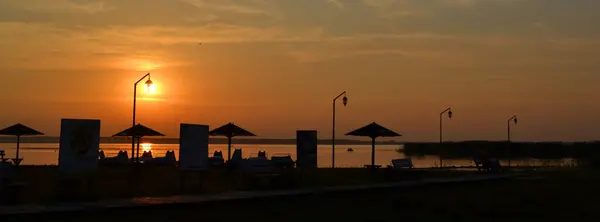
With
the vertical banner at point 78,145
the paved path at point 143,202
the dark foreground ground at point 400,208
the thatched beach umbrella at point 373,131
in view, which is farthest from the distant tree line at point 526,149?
the vertical banner at point 78,145

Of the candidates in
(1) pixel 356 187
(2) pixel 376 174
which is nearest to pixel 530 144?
(2) pixel 376 174

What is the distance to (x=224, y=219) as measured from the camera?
51.1 feet

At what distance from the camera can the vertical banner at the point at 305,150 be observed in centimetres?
2820

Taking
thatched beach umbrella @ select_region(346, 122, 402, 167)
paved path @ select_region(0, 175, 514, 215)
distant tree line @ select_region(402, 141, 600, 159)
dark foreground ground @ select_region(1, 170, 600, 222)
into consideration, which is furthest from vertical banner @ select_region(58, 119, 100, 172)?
distant tree line @ select_region(402, 141, 600, 159)

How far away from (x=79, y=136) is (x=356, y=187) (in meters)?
7.38

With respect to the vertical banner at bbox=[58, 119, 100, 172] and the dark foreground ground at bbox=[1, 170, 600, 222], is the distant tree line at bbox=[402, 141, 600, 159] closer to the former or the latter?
the dark foreground ground at bbox=[1, 170, 600, 222]

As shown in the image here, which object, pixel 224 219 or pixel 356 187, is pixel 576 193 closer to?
pixel 356 187

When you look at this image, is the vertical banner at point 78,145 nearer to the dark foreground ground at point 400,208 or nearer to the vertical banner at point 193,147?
the vertical banner at point 193,147

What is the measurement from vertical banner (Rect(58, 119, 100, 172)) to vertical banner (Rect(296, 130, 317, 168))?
33.5ft

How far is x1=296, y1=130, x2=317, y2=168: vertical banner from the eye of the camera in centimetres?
2820

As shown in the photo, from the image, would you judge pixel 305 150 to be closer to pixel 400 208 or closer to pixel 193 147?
pixel 193 147

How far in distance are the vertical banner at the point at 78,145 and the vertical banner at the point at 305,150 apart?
10211 mm

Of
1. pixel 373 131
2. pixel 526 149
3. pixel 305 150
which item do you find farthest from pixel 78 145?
pixel 526 149

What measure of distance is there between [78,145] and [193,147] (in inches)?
136
